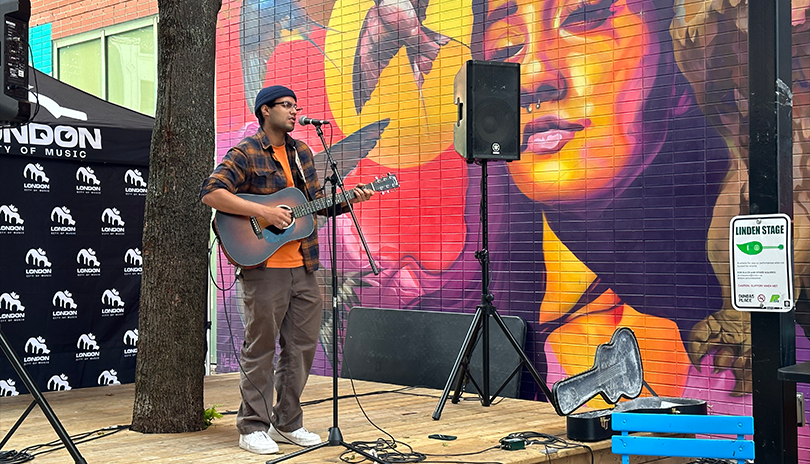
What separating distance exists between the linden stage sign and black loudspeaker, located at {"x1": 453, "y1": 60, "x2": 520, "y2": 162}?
2.50m

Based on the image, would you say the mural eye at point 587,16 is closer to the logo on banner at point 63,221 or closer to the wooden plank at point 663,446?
the wooden plank at point 663,446

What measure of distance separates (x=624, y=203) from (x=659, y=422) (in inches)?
96.6

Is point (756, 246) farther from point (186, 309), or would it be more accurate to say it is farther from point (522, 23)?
point (522, 23)

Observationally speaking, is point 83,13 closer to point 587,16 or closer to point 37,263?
point 37,263

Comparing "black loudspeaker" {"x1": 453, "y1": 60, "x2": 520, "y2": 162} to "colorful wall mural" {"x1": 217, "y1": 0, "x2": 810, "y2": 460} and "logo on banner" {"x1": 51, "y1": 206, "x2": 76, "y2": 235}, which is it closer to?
"colorful wall mural" {"x1": 217, "y1": 0, "x2": 810, "y2": 460}

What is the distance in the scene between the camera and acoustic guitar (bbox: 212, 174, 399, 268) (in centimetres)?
430

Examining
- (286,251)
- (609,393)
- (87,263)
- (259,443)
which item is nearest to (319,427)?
(259,443)

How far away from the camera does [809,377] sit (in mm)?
2699

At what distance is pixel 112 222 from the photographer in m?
6.68

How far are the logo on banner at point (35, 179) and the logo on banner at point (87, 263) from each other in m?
0.52

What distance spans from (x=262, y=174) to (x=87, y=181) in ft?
8.70

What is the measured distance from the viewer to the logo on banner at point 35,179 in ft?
20.3

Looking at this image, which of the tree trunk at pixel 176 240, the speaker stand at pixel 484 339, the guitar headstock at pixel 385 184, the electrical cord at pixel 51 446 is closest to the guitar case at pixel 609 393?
the speaker stand at pixel 484 339

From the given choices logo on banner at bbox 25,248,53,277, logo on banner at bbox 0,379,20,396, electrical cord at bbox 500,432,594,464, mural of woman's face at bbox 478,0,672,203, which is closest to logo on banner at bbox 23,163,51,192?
logo on banner at bbox 25,248,53,277
